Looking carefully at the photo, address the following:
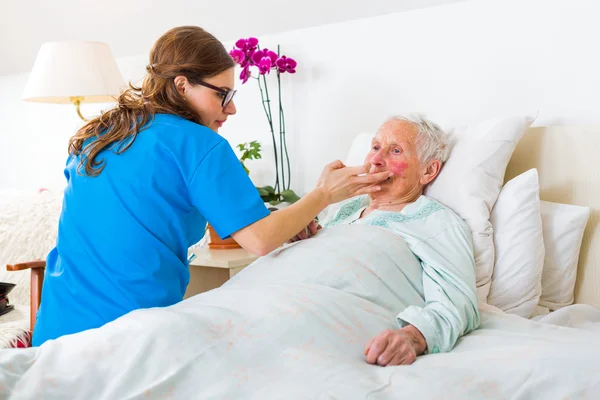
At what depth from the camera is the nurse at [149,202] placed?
5.00ft

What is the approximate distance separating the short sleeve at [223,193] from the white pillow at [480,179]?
0.67m

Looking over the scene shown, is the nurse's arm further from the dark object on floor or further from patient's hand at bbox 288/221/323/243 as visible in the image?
the dark object on floor

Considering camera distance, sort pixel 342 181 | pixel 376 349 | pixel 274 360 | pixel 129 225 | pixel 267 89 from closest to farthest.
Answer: pixel 274 360
pixel 376 349
pixel 129 225
pixel 342 181
pixel 267 89

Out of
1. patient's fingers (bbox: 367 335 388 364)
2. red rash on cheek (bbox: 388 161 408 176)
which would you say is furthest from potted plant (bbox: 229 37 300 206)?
patient's fingers (bbox: 367 335 388 364)

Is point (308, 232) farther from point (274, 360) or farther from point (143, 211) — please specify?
point (274, 360)

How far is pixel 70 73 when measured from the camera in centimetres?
285

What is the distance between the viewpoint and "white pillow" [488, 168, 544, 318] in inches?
72.3

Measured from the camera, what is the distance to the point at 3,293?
94.1 inches

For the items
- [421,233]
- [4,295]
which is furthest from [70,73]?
[421,233]

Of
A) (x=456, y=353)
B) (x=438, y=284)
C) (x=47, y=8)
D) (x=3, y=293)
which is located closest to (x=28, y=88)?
(x=47, y=8)

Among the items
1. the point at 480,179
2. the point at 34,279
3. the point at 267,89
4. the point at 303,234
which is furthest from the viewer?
the point at 267,89

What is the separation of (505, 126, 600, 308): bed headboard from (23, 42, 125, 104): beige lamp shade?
1.68 metres

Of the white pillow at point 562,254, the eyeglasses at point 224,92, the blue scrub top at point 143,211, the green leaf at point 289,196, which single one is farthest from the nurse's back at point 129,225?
the green leaf at point 289,196

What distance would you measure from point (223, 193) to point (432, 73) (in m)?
1.31
